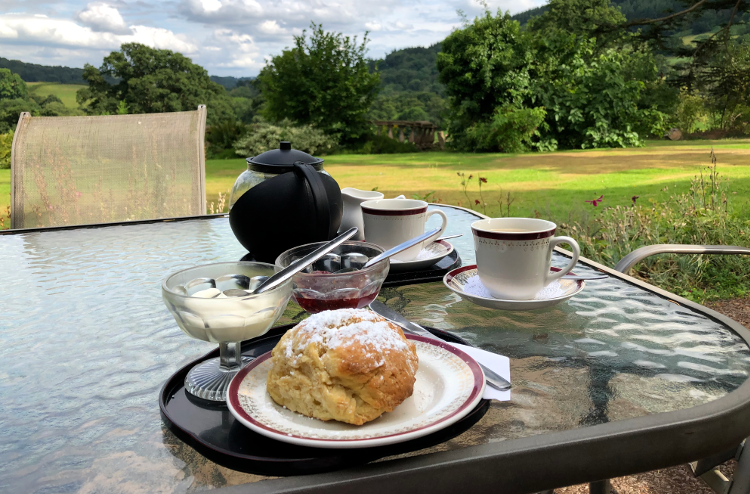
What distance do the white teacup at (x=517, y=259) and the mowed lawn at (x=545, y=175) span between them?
4.57 meters

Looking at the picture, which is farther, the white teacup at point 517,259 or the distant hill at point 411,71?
the distant hill at point 411,71

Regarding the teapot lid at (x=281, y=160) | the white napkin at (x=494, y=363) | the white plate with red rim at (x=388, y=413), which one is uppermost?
the teapot lid at (x=281, y=160)

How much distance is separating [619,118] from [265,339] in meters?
14.6

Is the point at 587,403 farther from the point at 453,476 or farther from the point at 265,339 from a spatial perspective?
the point at 265,339

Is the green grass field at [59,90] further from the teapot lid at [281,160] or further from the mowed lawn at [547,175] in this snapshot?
the teapot lid at [281,160]

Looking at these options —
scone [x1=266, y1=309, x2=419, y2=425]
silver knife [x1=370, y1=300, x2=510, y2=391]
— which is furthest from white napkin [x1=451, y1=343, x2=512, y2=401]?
scone [x1=266, y1=309, x2=419, y2=425]

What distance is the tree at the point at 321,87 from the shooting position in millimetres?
16188

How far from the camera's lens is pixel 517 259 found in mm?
1096

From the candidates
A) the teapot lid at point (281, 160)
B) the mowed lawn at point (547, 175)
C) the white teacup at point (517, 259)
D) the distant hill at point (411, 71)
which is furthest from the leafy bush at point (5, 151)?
the distant hill at point (411, 71)

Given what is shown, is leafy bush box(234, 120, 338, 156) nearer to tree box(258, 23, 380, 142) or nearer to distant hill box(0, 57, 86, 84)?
→ tree box(258, 23, 380, 142)

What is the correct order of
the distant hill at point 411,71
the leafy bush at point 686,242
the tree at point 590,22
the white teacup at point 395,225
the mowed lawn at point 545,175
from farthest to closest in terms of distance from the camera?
the distant hill at point 411,71, the mowed lawn at point 545,175, the tree at point 590,22, the leafy bush at point 686,242, the white teacup at point 395,225

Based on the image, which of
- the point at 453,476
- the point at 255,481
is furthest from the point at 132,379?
the point at 453,476

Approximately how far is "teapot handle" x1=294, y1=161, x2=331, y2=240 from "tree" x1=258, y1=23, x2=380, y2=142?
1501 centimetres

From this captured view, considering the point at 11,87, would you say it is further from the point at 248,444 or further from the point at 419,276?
the point at 248,444
